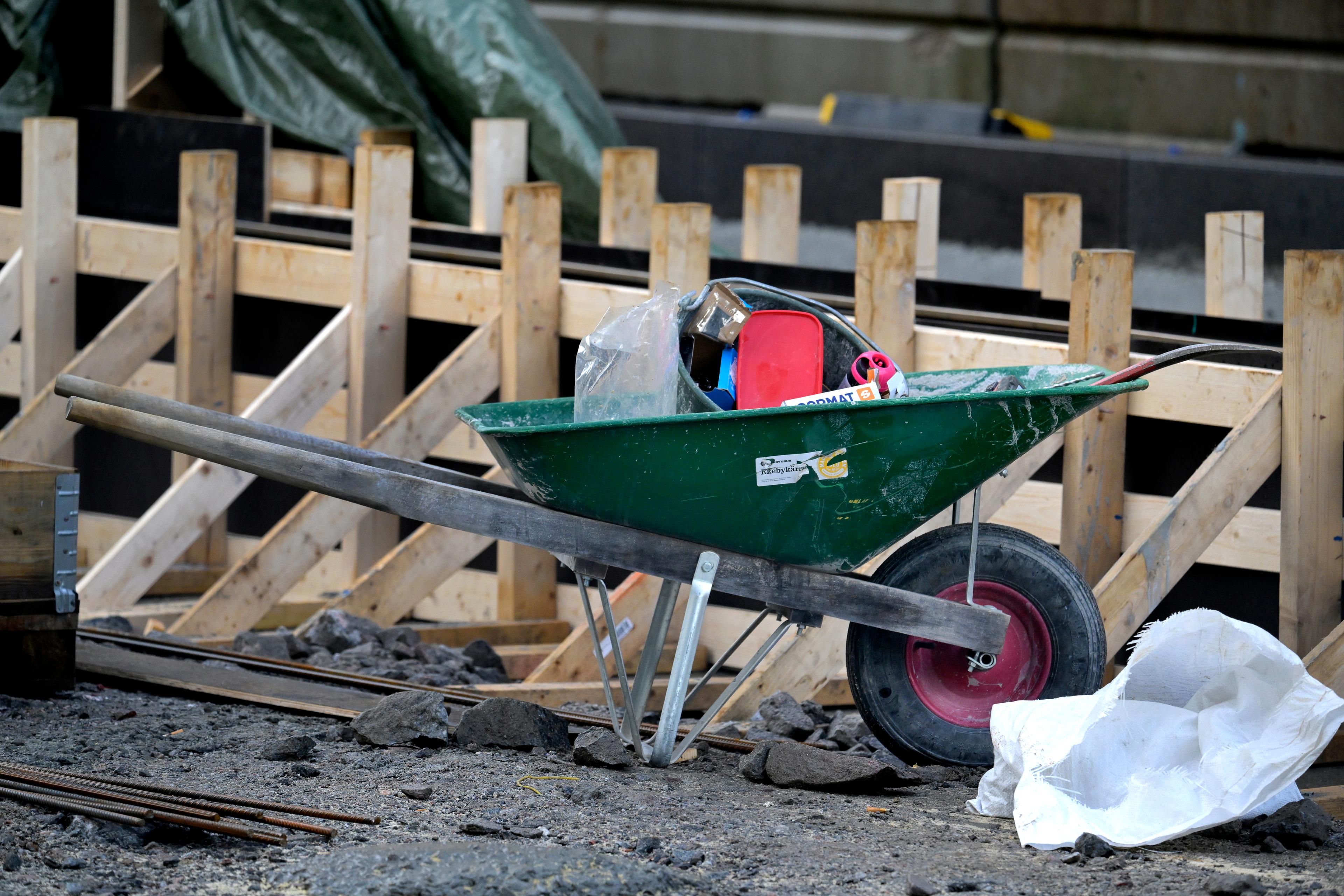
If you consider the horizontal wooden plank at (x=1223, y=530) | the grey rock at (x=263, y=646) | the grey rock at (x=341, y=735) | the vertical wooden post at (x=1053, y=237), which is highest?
the vertical wooden post at (x=1053, y=237)

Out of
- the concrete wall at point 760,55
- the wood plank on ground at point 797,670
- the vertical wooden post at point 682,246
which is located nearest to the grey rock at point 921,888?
the wood plank on ground at point 797,670

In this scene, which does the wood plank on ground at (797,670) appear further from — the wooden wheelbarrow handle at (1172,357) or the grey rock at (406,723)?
the wooden wheelbarrow handle at (1172,357)

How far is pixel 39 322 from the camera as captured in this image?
21.8 feet

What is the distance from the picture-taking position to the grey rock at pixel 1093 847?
10.9 ft

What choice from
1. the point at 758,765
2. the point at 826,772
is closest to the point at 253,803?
the point at 758,765

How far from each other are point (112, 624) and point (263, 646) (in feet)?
2.17

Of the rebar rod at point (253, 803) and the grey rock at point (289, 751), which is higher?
the rebar rod at point (253, 803)

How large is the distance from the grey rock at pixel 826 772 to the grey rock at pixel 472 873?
71 cm

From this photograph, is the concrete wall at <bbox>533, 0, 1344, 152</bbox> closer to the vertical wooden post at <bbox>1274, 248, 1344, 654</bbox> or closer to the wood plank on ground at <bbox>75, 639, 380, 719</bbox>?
the vertical wooden post at <bbox>1274, 248, 1344, 654</bbox>

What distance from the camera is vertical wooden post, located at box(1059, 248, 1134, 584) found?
15.0 ft

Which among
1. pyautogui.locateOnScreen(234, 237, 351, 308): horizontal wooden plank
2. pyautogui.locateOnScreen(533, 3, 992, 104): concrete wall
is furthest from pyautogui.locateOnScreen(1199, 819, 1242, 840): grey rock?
pyautogui.locateOnScreen(533, 3, 992, 104): concrete wall

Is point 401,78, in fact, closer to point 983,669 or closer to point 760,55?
point 983,669

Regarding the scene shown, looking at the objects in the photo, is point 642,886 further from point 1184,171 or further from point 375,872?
point 1184,171

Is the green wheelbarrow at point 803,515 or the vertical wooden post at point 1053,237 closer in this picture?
the green wheelbarrow at point 803,515
